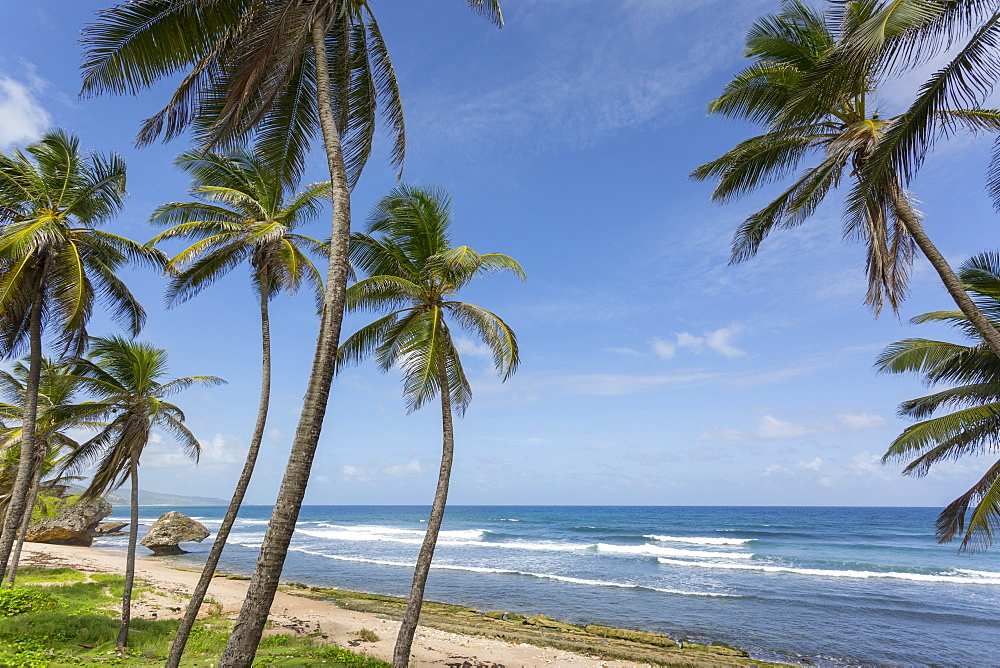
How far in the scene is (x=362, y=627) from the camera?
1516cm

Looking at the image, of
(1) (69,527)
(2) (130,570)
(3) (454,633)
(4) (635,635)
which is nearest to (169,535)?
(1) (69,527)

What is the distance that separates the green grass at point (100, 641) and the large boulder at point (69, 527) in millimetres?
25697

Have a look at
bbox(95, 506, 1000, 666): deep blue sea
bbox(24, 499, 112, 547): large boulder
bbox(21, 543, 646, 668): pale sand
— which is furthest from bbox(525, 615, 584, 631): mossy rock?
bbox(24, 499, 112, 547): large boulder

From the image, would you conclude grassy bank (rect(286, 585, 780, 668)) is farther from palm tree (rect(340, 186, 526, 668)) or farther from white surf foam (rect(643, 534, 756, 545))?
white surf foam (rect(643, 534, 756, 545))

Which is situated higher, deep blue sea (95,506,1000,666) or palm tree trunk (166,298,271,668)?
palm tree trunk (166,298,271,668)

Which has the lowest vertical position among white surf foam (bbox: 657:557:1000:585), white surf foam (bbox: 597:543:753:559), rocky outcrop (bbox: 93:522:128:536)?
rocky outcrop (bbox: 93:522:128:536)

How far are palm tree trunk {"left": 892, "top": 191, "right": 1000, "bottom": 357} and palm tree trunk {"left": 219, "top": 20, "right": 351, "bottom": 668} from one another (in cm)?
721

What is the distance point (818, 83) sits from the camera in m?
6.40

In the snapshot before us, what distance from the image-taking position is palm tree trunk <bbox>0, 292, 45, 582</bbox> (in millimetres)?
9594

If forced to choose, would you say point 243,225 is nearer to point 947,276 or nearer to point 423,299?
point 423,299

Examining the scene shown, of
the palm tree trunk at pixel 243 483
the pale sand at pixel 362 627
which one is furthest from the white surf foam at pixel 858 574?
the palm tree trunk at pixel 243 483

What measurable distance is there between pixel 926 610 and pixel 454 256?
2274 cm

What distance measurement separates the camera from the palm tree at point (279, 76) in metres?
5.42

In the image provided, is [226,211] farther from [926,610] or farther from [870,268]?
[926,610]
